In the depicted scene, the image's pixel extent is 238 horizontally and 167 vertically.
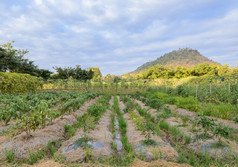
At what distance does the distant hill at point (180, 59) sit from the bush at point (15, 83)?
1941 inches

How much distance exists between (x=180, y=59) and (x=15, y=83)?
5924 cm

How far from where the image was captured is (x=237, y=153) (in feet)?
8.82

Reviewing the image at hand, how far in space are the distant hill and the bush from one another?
49295 millimetres

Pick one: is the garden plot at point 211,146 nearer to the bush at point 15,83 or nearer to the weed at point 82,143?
the weed at point 82,143

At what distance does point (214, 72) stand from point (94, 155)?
116 ft

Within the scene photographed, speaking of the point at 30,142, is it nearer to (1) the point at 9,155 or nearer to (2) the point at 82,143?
(1) the point at 9,155

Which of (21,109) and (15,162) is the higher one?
(21,109)

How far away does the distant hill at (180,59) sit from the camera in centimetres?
5617

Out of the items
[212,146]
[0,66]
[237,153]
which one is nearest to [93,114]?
[212,146]

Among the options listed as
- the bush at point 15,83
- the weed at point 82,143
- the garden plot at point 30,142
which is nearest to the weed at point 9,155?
the garden plot at point 30,142

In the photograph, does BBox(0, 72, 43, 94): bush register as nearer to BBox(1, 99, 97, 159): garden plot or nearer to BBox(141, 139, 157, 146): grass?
BBox(1, 99, 97, 159): garden plot

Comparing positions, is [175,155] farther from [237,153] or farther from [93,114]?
[93,114]

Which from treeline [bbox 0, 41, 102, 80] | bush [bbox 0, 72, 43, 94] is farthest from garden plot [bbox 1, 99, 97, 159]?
treeline [bbox 0, 41, 102, 80]

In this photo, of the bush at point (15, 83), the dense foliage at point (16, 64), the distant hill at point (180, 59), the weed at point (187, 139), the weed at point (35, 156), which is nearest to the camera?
the weed at point (35, 156)
